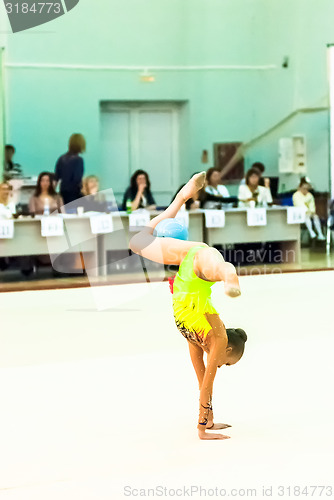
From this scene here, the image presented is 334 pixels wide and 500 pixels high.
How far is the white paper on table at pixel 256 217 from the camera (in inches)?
475

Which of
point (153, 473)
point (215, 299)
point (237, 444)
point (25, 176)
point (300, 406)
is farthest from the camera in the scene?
point (25, 176)

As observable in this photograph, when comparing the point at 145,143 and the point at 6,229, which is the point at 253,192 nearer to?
the point at 145,143

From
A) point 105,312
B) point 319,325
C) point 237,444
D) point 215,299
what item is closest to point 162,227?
point 237,444

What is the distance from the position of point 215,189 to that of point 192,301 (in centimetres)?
858

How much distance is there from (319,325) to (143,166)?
6.46 m

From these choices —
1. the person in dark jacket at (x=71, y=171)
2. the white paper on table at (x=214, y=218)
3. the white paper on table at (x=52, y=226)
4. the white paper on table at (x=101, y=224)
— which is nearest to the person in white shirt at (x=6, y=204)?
the white paper on table at (x=52, y=226)

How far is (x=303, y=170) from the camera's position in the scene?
13.6 metres

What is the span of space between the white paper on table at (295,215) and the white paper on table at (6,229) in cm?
394

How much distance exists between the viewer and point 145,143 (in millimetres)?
13453

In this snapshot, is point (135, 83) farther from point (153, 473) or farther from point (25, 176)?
point (153, 473)

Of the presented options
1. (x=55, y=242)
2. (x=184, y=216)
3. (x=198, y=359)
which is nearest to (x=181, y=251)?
(x=198, y=359)

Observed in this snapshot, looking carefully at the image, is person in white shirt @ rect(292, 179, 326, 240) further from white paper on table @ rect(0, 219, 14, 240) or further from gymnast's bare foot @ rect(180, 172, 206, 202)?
gymnast's bare foot @ rect(180, 172, 206, 202)

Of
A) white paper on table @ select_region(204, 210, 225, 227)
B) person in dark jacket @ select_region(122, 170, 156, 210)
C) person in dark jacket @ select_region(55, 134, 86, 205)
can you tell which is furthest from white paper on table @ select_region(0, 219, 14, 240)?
white paper on table @ select_region(204, 210, 225, 227)

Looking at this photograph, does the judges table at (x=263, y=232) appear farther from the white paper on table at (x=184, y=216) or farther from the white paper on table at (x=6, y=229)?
the white paper on table at (x=6, y=229)
